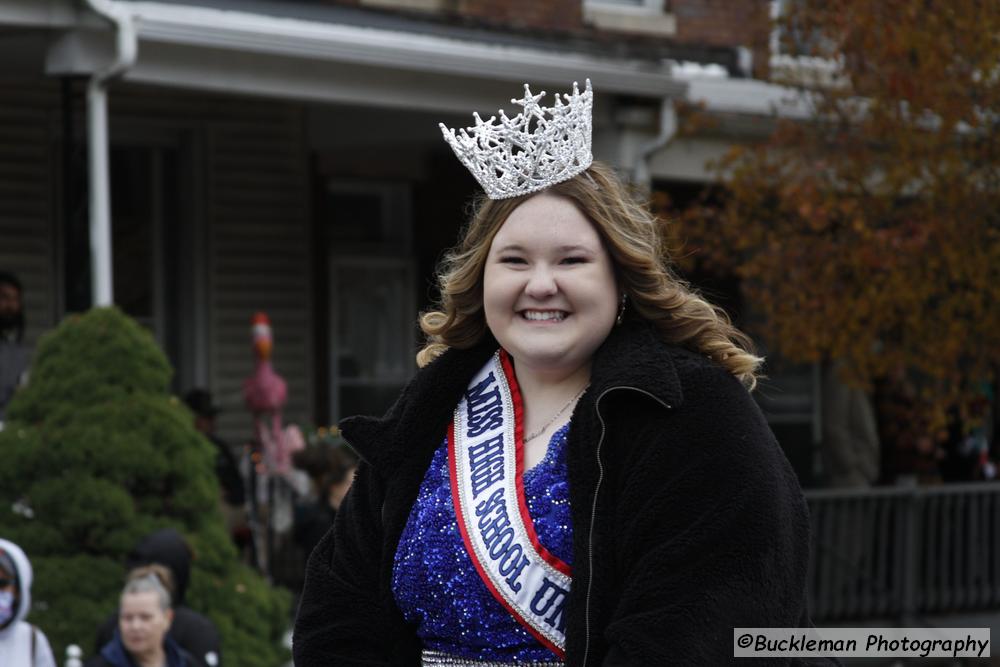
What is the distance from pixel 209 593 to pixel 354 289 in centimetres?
622

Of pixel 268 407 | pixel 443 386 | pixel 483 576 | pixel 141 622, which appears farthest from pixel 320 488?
pixel 483 576

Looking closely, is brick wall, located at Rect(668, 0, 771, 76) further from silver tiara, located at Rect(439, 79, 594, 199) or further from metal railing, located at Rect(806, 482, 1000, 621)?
silver tiara, located at Rect(439, 79, 594, 199)

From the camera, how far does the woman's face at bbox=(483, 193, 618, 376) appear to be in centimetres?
309

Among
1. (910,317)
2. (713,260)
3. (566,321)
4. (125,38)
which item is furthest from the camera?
(713,260)

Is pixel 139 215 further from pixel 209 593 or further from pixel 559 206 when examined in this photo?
pixel 559 206

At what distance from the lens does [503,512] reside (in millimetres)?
3094

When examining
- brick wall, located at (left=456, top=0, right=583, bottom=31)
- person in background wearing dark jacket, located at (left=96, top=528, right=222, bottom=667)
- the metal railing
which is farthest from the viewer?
brick wall, located at (left=456, top=0, right=583, bottom=31)

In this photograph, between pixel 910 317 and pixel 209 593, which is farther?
pixel 910 317

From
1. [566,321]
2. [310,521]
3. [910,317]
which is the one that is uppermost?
[566,321]

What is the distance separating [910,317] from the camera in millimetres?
9469

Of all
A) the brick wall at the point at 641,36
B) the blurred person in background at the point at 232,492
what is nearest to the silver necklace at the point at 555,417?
the blurred person in background at the point at 232,492

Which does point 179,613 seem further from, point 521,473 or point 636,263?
point 636,263

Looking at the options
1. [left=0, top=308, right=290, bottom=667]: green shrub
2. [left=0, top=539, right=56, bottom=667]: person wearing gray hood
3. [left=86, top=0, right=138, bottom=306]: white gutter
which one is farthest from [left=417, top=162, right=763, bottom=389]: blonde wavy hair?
[left=86, top=0, right=138, bottom=306]: white gutter

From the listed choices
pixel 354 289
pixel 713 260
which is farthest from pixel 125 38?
pixel 354 289
